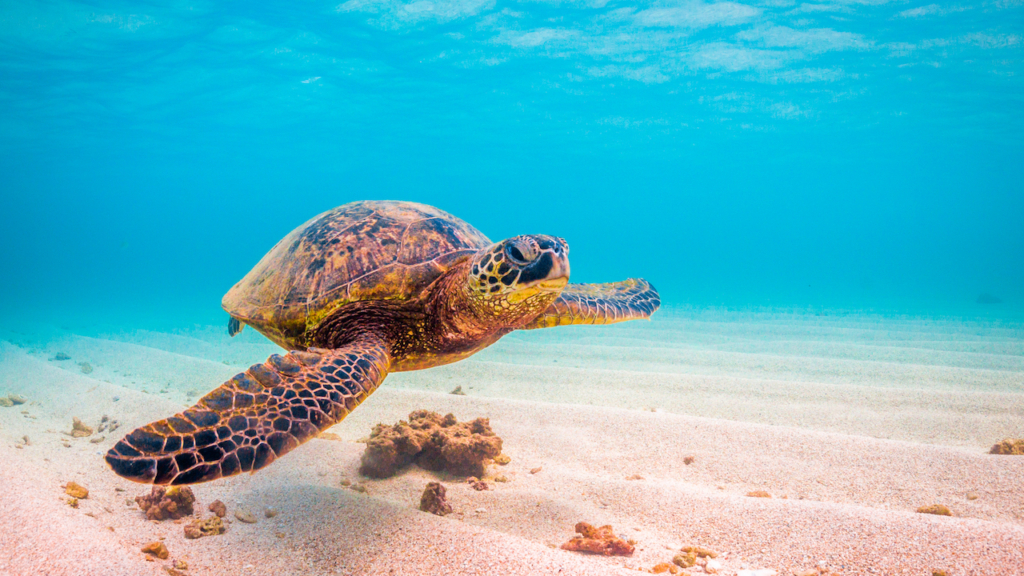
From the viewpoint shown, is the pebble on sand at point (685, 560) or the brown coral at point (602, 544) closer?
the pebble on sand at point (685, 560)

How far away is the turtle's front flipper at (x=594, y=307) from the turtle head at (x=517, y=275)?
0.66 m

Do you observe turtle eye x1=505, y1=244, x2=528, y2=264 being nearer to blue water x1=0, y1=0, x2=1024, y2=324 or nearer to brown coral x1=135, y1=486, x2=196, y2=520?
brown coral x1=135, y1=486, x2=196, y2=520

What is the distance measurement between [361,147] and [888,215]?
12853cm

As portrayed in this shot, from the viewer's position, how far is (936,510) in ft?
8.79

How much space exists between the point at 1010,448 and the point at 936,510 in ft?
4.85

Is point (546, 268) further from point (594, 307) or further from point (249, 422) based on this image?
point (249, 422)

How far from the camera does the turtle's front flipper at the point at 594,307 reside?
11.9 feet

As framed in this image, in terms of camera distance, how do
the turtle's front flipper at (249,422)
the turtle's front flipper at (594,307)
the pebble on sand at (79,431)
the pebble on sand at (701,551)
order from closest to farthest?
the turtle's front flipper at (249,422) → the pebble on sand at (701,551) → the turtle's front flipper at (594,307) → the pebble on sand at (79,431)

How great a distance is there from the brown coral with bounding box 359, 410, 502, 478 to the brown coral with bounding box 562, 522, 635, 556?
4.03ft

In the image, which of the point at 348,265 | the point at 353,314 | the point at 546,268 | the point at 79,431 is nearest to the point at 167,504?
the point at 353,314

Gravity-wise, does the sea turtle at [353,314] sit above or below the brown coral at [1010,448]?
above

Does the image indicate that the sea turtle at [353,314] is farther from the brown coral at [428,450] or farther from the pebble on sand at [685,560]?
the pebble on sand at [685,560]

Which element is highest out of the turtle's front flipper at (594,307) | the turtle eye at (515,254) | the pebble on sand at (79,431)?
the turtle eye at (515,254)

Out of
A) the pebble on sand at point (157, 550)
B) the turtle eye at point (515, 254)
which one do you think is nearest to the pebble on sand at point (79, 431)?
the pebble on sand at point (157, 550)
